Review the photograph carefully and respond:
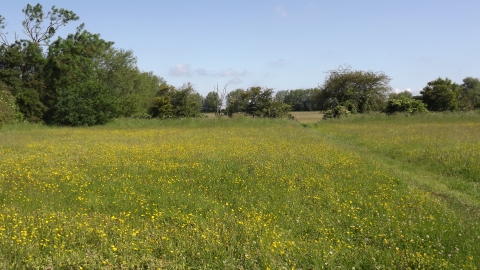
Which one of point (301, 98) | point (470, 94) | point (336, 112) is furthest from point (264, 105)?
point (301, 98)

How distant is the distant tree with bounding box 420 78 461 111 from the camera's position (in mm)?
48906

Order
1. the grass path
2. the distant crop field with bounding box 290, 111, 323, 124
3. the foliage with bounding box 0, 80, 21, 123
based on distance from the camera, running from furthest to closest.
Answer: the distant crop field with bounding box 290, 111, 323, 124 → the foliage with bounding box 0, 80, 21, 123 → the grass path

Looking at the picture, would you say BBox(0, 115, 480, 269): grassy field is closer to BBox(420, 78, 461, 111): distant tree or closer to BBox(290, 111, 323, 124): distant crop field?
BBox(290, 111, 323, 124): distant crop field

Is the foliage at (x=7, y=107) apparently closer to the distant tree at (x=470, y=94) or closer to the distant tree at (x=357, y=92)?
the distant tree at (x=357, y=92)

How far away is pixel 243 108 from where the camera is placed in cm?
4759

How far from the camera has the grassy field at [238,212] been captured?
16.4 ft

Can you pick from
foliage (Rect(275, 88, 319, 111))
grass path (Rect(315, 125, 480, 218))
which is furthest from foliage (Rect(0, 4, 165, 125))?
foliage (Rect(275, 88, 319, 111))

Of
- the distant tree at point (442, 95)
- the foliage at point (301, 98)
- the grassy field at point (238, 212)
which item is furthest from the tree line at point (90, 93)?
the foliage at point (301, 98)

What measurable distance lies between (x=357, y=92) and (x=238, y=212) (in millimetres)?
41805

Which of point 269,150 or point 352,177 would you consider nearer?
point 352,177

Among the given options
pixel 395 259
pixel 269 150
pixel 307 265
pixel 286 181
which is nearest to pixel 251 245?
pixel 307 265

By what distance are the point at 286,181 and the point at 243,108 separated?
38541mm

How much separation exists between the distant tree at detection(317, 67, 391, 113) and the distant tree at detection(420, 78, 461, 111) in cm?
778

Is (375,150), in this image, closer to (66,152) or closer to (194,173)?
(194,173)
